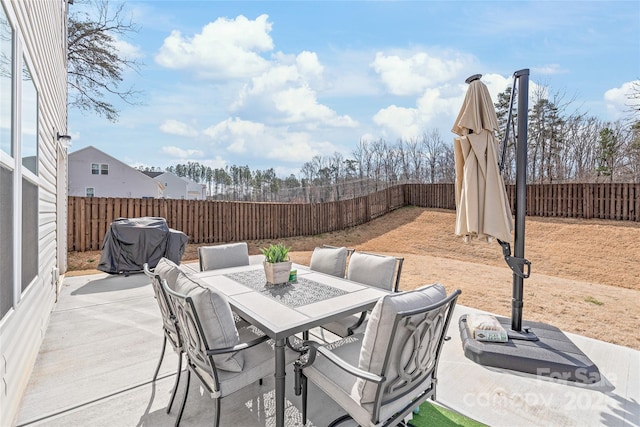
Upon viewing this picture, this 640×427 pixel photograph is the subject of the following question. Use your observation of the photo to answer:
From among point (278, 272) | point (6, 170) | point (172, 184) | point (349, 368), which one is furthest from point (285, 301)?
point (172, 184)

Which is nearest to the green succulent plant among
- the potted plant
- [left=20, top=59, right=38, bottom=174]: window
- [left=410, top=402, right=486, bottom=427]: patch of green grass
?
the potted plant

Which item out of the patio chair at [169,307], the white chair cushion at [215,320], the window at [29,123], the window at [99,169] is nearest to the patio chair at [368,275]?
the white chair cushion at [215,320]

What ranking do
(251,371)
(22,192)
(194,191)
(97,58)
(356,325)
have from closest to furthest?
(251,371) → (22,192) → (356,325) → (97,58) → (194,191)

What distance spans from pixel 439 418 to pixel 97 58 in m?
13.3

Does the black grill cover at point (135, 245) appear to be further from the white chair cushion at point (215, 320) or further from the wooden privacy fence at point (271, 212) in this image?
the white chair cushion at point (215, 320)

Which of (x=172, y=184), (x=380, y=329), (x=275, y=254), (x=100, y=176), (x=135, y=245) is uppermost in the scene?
(x=172, y=184)

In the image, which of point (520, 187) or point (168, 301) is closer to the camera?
point (168, 301)

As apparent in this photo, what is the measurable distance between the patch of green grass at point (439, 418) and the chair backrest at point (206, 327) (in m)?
1.21

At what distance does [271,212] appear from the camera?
39.4 feet

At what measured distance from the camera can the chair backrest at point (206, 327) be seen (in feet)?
5.13

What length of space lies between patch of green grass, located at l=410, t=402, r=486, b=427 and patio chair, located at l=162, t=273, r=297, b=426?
103 cm

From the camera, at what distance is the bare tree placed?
9.44m

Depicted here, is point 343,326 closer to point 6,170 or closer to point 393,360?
point 393,360

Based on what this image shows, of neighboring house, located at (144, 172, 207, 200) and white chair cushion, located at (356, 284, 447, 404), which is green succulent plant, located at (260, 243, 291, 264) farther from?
neighboring house, located at (144, 172, 207, 200)
